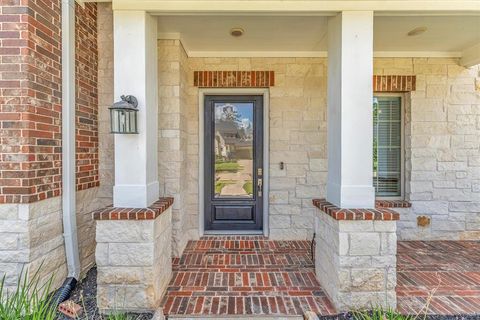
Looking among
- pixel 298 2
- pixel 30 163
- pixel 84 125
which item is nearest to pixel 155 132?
pixel 84 125

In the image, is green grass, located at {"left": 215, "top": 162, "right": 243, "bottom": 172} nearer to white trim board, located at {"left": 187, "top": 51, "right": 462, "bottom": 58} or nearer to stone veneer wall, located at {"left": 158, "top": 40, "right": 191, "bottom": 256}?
stone veneer wall, located at {"left": 158, "top": 40, "right": 191, "bottom": 256}

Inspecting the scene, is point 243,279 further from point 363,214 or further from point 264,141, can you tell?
point 264,141

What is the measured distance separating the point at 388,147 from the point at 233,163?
2.42 metres

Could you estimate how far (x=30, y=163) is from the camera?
7.82ft

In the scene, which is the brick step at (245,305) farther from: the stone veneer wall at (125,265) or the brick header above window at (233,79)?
the brick header above window at (233,79)

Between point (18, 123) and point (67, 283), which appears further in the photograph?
point (67, 283)

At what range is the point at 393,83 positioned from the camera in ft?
13.8

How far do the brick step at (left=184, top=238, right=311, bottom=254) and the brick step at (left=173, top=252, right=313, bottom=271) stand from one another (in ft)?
0.33

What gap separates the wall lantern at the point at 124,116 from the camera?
2.49 metres

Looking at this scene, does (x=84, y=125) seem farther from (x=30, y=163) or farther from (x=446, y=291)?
(x=446, y=291)

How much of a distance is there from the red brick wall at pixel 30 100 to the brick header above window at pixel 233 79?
181 centimetres

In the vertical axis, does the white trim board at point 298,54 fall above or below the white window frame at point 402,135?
above

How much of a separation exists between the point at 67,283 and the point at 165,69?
8.36 ft

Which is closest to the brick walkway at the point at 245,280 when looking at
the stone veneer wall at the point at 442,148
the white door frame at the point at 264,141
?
the white door frame at the point at 264,141
